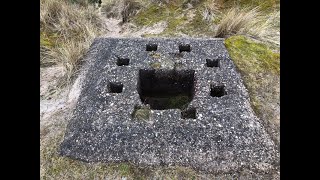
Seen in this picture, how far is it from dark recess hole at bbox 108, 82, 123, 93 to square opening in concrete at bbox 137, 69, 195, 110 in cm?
29

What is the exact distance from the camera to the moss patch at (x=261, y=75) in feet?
10.6

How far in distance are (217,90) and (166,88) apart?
2.38 feet

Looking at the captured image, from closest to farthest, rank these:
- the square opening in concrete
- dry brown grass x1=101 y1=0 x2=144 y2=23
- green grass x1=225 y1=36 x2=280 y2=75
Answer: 1. the square opening in concrete
2. green grass x1=225 y1=36 x2=280 y2=75
3. dry brown grass x1=101 y1=0 x2=144 y2=23

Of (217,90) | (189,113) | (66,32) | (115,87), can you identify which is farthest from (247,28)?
(66,32)

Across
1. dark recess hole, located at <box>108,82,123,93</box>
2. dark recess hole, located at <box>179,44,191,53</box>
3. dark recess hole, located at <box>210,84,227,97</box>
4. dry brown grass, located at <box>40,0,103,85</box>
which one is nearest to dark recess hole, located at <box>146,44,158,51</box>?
dark recess hole, located at <box>179,44,191,53</box>

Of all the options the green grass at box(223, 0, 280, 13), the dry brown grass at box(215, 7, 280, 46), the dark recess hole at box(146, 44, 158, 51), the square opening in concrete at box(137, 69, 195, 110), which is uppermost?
the green grass at box(223, 0, 280, 13)

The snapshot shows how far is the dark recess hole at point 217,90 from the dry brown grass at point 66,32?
6.79 feet

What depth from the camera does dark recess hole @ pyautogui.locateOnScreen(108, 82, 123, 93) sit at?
3629 mm

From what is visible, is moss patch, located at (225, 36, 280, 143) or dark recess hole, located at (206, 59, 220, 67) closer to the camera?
moss patch, located at (225, 36, 280, 143)

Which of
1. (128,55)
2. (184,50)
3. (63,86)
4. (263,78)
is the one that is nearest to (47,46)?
(63,86)

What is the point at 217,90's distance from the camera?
11.8ft

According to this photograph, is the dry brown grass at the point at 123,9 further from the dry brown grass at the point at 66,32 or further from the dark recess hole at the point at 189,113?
the dark recess hole at the point at 189,113

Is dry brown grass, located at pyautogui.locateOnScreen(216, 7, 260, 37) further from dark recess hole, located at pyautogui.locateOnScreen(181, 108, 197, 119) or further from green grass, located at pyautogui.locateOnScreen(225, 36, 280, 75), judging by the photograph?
dark recess hole, located at pyautogui.locateOnScreen(181, 108, 197, 119)

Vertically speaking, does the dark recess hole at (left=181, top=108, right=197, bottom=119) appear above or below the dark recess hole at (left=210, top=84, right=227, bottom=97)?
below
